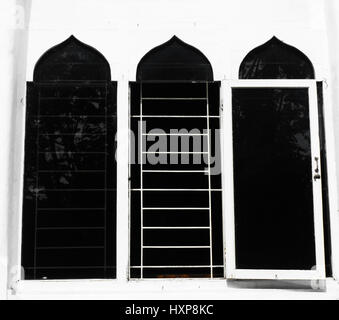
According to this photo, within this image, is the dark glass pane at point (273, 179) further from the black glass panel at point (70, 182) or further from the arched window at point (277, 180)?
the black glass panel at point (70, 182)

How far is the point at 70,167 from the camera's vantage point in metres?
4.36

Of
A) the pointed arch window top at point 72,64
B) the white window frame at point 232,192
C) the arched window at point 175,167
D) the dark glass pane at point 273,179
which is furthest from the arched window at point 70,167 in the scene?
the dark glass pane at point 273,179

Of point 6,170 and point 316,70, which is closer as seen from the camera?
point 6,170

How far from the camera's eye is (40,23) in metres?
4.50

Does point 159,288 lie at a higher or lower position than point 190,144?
lower

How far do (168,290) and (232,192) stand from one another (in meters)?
0.89

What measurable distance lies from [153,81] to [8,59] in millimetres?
1140

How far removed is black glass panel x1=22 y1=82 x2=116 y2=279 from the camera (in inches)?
167

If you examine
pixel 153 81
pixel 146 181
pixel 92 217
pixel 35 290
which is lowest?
pixel 35 290

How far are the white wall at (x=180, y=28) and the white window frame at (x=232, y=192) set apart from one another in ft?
0.77

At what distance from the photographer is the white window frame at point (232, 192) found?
409 cm

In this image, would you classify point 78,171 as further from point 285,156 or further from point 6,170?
point 285,156

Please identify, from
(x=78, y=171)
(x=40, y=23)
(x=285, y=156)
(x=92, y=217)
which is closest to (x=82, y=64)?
(x=40, y=23)

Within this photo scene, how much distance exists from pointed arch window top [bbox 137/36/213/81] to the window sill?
1.63 m
